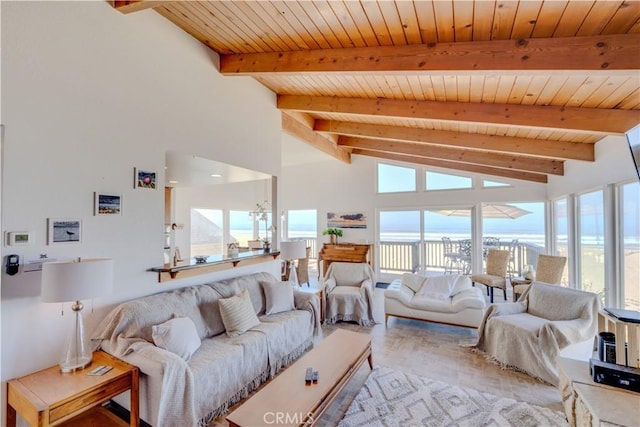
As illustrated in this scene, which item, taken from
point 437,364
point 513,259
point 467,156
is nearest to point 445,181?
point 467,156

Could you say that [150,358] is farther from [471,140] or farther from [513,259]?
[513,259]

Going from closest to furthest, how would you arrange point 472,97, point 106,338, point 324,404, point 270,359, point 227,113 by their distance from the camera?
point 324,404 < point 106,338 < point 270,359 < point 472,97 < point 227,113

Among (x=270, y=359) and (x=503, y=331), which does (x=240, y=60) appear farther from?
(x=503, y=331)

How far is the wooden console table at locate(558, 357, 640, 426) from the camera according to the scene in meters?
1.67

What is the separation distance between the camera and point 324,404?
1963 mm

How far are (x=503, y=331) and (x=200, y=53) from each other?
4.35 m

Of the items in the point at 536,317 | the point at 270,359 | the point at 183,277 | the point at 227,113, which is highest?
the point at 227,113

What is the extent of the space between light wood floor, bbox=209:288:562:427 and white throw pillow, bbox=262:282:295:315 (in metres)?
0.85

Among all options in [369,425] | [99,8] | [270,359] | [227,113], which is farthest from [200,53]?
[369,425]

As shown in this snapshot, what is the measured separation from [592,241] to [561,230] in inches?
50.6

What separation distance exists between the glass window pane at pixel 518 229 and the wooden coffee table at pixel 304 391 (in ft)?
15.3

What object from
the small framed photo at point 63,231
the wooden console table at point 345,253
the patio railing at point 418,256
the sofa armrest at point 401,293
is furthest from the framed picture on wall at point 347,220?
the small framed photo at point 63,231

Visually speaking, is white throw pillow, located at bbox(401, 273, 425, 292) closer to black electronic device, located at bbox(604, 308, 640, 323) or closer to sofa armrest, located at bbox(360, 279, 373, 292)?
sofa armrest, located at bbox(360, 279, 373, 292)

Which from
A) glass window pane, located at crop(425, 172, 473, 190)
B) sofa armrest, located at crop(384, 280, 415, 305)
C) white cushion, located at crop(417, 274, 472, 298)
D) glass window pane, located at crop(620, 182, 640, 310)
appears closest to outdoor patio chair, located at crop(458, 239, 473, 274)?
glass window pane, located at crop(425, 172, 473, 190)
